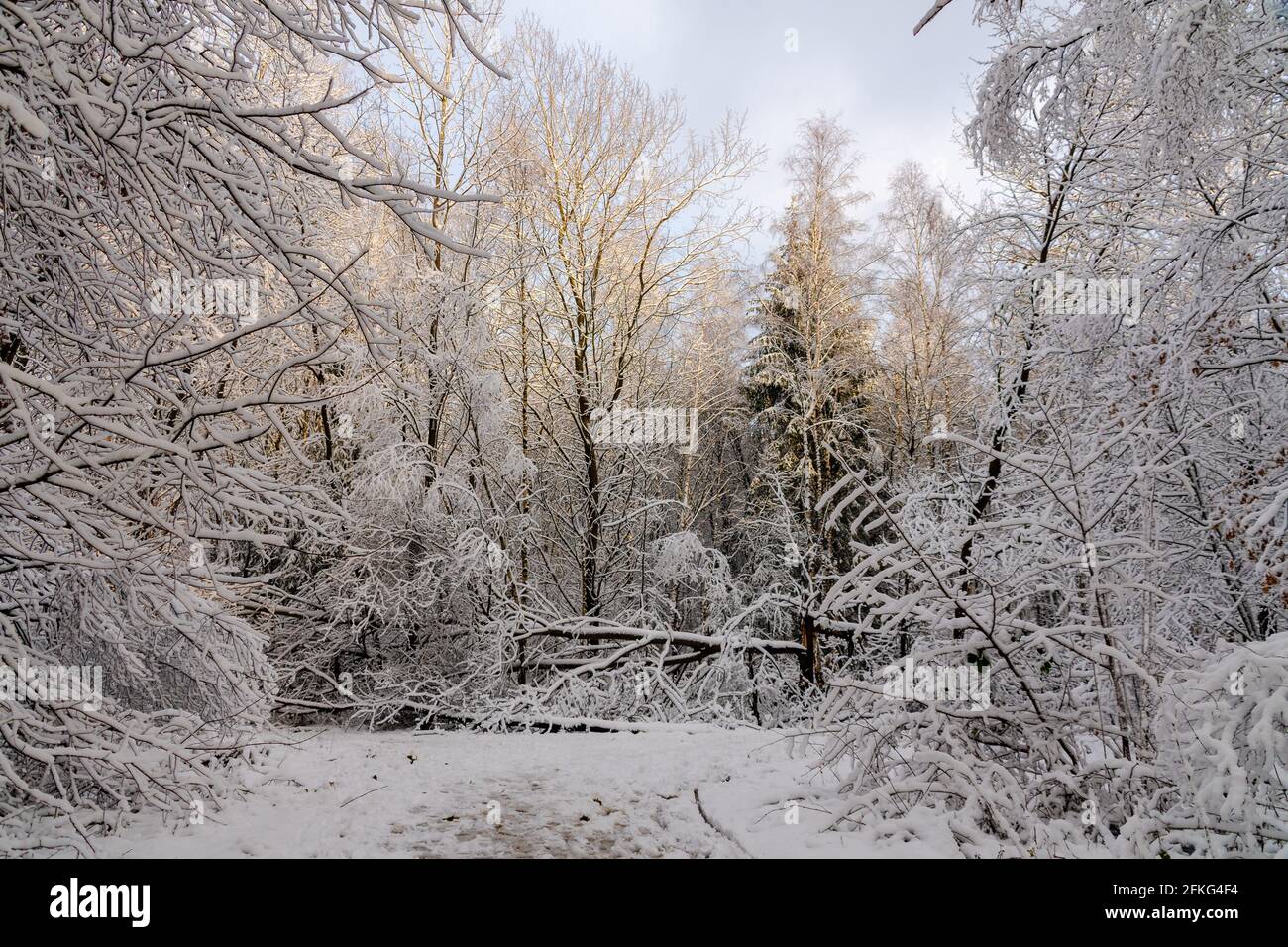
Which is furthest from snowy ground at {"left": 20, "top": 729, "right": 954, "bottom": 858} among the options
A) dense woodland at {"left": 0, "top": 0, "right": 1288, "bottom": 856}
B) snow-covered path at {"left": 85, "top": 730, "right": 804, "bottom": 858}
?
dense woodland at {"left": 0, "top": 0, "right": 1288, "bottom": 856}

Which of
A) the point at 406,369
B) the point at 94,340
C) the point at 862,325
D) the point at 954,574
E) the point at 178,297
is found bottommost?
the point at 954,574

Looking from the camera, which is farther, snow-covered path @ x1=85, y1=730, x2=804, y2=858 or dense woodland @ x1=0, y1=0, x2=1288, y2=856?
snow-covered path @ x1=85, y1=730, x2=804, y2=858

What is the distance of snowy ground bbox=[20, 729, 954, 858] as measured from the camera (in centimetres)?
347

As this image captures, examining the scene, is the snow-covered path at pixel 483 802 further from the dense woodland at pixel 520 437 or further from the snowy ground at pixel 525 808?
the dense woodland at pixel 520 437

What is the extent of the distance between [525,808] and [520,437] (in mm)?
8187

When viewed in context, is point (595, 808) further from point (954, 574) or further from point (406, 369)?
point (406, 369)

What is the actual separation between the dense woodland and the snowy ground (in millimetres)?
304

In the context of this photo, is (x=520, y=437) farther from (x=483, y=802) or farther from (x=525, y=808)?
(x=525, y=808)

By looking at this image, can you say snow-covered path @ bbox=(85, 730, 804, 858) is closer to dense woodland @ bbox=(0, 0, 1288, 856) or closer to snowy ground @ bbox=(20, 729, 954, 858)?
snowy ground @ bbox=(20, 729, 954, 858)

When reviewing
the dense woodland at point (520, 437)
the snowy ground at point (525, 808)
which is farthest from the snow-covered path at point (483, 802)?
the dense woodland at point (520, 437)

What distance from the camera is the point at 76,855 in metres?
3.12

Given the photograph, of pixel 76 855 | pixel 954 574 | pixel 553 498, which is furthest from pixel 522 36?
pixel 76 855

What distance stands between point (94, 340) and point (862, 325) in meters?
16.3
